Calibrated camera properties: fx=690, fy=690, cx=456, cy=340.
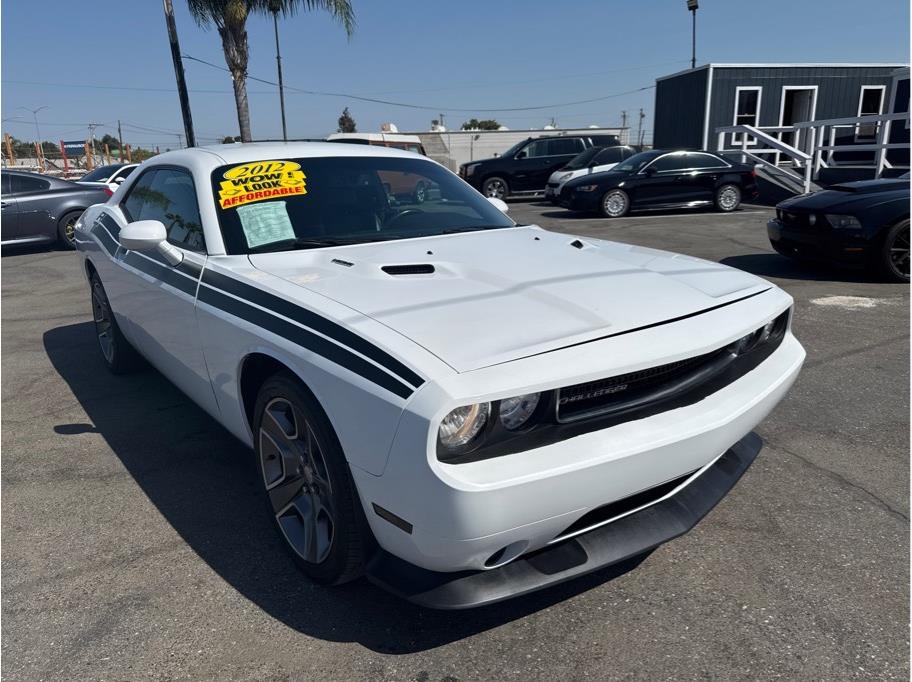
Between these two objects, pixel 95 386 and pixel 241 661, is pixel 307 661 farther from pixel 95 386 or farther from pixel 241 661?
pixel 95 386

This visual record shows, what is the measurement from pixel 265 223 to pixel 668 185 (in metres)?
12.2

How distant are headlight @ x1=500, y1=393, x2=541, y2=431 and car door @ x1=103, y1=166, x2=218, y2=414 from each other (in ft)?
5.15

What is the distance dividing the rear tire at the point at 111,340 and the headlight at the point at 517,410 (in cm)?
340

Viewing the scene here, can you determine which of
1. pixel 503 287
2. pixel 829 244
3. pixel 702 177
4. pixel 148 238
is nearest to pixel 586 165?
pixel 702 177

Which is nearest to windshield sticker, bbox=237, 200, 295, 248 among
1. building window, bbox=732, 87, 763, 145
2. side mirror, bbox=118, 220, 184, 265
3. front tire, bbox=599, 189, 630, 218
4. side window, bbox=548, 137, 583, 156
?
side mirror, bbox=118, 220, 184, 265

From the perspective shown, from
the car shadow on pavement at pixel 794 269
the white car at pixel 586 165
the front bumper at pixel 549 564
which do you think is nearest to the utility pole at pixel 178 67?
the white car at pixel 586 165

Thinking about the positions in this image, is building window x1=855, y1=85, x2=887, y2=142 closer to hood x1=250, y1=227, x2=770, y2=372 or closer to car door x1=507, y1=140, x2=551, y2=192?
car door x1=507, y1=140, x2=551, y2=192

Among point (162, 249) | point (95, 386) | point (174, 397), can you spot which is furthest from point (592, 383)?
point (95, 386)

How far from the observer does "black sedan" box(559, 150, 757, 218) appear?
45.3ft

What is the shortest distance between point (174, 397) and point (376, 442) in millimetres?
2900

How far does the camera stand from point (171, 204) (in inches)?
142

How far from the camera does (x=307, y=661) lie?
6.83 feet

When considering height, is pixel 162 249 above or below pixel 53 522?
above

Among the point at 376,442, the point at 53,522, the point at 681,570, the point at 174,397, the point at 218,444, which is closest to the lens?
the point at 376,442
